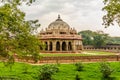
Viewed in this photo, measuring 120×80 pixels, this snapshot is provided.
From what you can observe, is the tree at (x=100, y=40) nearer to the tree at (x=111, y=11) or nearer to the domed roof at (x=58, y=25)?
the domed roof at (x=58, y=25)

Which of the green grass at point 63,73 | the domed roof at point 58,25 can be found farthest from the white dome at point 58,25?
the green grass at point 63,73

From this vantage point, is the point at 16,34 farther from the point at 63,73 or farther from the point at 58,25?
the point at 58,25

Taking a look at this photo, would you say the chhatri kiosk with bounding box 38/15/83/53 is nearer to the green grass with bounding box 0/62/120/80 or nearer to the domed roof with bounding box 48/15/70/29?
the domed roof with bounding box 48/15/70/29

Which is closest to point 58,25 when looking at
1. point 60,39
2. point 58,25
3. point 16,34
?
point 58,25

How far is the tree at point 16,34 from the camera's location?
1431 cm

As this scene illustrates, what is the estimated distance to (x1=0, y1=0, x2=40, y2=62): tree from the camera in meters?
14.3

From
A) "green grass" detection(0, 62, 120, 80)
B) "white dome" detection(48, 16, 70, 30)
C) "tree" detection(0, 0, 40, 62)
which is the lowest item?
"green grass" detection(0, 62, 120, 80)

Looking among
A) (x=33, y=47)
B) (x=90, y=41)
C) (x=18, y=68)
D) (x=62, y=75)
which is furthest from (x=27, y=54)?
(x=90, y=41)

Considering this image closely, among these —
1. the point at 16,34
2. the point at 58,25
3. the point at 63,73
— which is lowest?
the point at 63,73

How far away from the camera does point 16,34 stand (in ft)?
48.6

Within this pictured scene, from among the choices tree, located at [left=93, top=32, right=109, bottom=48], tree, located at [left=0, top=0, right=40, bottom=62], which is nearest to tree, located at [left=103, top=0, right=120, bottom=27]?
tree, located at [left=0, top=0, right=40, bottom=62]

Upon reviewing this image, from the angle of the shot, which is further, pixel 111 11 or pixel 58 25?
pixel 58 25

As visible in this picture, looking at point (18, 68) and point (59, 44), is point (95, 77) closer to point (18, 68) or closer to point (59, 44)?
point (18, 68)

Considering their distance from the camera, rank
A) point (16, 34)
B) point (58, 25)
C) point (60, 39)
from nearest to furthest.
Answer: point (16, 34), point (60, 39), point (58, 25)
